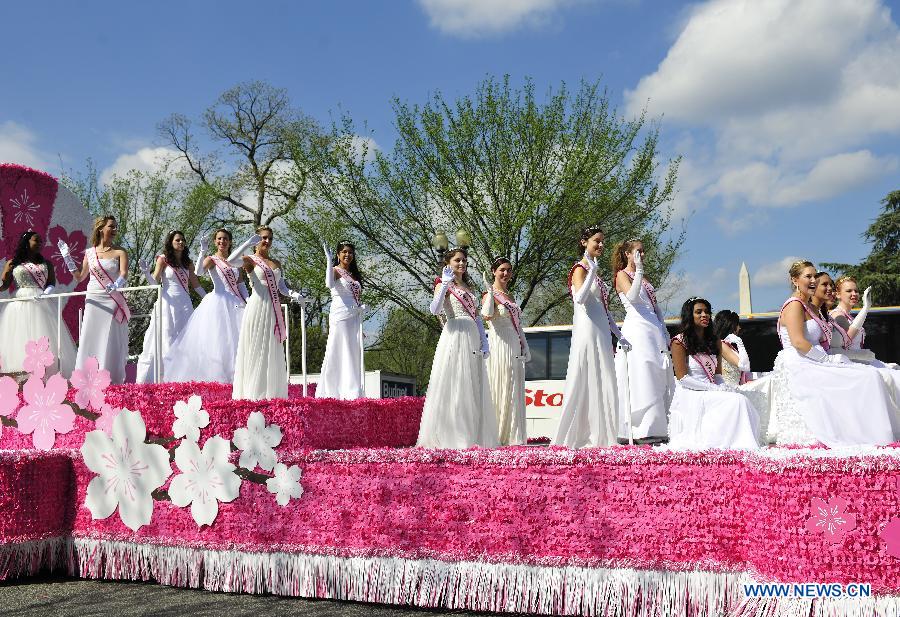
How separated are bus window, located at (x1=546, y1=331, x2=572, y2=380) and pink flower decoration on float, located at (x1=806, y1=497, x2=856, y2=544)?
38.9ft

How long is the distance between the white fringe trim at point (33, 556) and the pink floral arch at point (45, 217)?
3.87m

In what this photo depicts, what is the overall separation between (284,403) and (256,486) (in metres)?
0.53

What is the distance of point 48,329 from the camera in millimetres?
8125

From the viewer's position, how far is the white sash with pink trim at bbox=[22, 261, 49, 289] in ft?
27.5

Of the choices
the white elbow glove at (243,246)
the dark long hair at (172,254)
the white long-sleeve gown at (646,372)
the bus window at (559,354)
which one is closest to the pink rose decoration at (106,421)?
the white elbow glove at (243,246)

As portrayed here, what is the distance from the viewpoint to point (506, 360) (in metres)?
8.29

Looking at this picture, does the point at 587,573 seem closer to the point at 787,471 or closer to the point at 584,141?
the point at 787,471

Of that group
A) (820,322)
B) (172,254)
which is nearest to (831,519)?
(820,322)

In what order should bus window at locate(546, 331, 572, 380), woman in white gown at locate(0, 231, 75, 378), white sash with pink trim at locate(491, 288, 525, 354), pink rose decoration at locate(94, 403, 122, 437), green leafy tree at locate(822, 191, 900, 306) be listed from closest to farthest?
pink rose decoration at locate(94, 403, 122, 437)
woman in white gown at locate(0, 231, 75, 378)
white sash with pink trim at locate(491, 288, 525, 354)
bus window at locate(546, 331, 572, 380)
green leafy tree at locate(822, 191, 900, 306)

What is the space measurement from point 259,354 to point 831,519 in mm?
4183

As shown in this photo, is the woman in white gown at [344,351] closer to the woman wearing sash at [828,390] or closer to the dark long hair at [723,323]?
the dark long hair at [723,323]

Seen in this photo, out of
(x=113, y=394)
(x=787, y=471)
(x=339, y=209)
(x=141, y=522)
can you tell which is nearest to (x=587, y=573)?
(x=787, y=471)

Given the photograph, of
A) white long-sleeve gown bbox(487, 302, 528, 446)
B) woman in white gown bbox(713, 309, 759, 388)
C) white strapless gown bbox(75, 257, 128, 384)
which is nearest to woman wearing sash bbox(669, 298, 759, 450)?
woman in white gown bbox(713, 309, 759, 388)

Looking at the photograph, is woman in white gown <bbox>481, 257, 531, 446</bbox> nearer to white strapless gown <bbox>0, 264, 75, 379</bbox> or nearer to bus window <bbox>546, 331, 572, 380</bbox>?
white strapless gown <bbox>0, 264, 75, 379</bbox>
